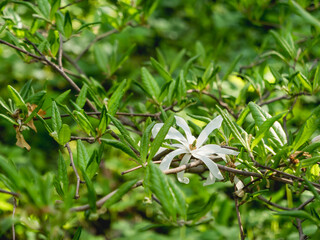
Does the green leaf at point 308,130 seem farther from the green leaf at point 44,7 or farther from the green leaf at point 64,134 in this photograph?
the green leaf at point 44,7

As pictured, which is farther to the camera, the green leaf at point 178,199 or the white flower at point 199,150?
the white flower at point 199,150

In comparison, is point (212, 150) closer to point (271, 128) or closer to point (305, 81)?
point (271, 128)

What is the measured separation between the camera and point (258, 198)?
2.84 ft

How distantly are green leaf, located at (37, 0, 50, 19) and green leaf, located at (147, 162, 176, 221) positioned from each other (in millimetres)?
762

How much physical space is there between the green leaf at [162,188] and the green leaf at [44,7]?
2.50ft

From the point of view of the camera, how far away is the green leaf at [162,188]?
56 cm

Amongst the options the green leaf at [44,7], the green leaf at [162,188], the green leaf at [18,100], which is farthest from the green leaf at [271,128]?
the green leaf at [44,7]

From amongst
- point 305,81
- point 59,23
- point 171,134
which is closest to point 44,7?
point 59,23

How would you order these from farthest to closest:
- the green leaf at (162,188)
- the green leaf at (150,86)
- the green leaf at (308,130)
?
the green leaf at (150,86)
the green leaf at (308,130)
the green leaf at (162,188)

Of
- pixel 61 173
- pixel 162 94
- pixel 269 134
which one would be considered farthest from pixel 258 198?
pixel 61 173

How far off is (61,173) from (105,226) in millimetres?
1325

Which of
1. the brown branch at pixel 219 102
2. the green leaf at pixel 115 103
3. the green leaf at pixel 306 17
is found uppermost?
the green leaf at pixel 306 17

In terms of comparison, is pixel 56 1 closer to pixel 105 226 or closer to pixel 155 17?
pixel 105 226

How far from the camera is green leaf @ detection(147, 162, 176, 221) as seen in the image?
0.56 meters
